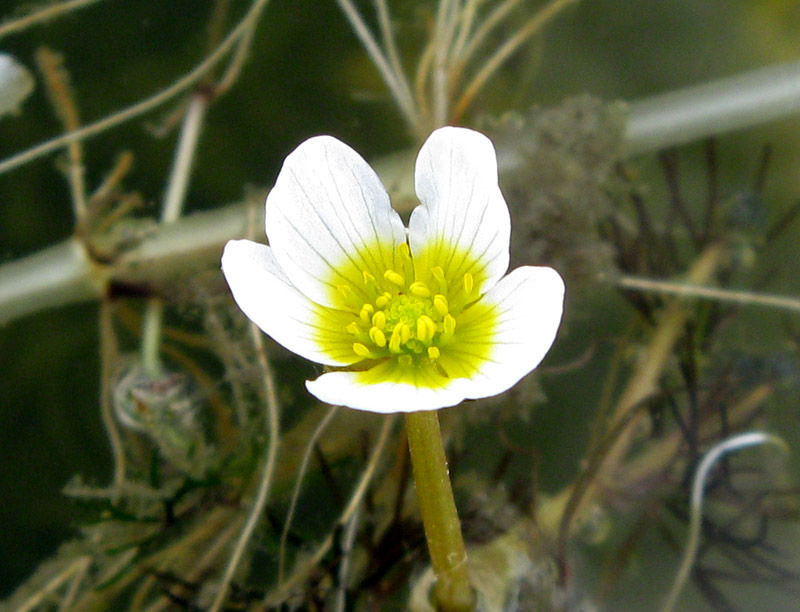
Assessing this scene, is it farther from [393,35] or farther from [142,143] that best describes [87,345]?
[393,35]

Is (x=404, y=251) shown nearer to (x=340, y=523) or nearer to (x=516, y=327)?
(x=516, y=327)

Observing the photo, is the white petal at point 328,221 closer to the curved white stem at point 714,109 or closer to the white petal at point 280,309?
the white petal at point 280,309

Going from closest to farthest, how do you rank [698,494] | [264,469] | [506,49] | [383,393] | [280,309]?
[383,393], [280,309], [264,469], [698,494], [506,49]

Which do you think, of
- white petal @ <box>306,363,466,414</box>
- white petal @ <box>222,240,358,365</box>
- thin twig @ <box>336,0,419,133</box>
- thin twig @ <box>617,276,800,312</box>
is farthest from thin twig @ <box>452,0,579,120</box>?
white petal @ <box>306,363,466,414</box>

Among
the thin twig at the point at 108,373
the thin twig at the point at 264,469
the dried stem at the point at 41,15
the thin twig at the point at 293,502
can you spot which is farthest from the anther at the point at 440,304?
the dried stem at the point at 41,15

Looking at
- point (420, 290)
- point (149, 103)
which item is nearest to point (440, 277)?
point (420, 290)
